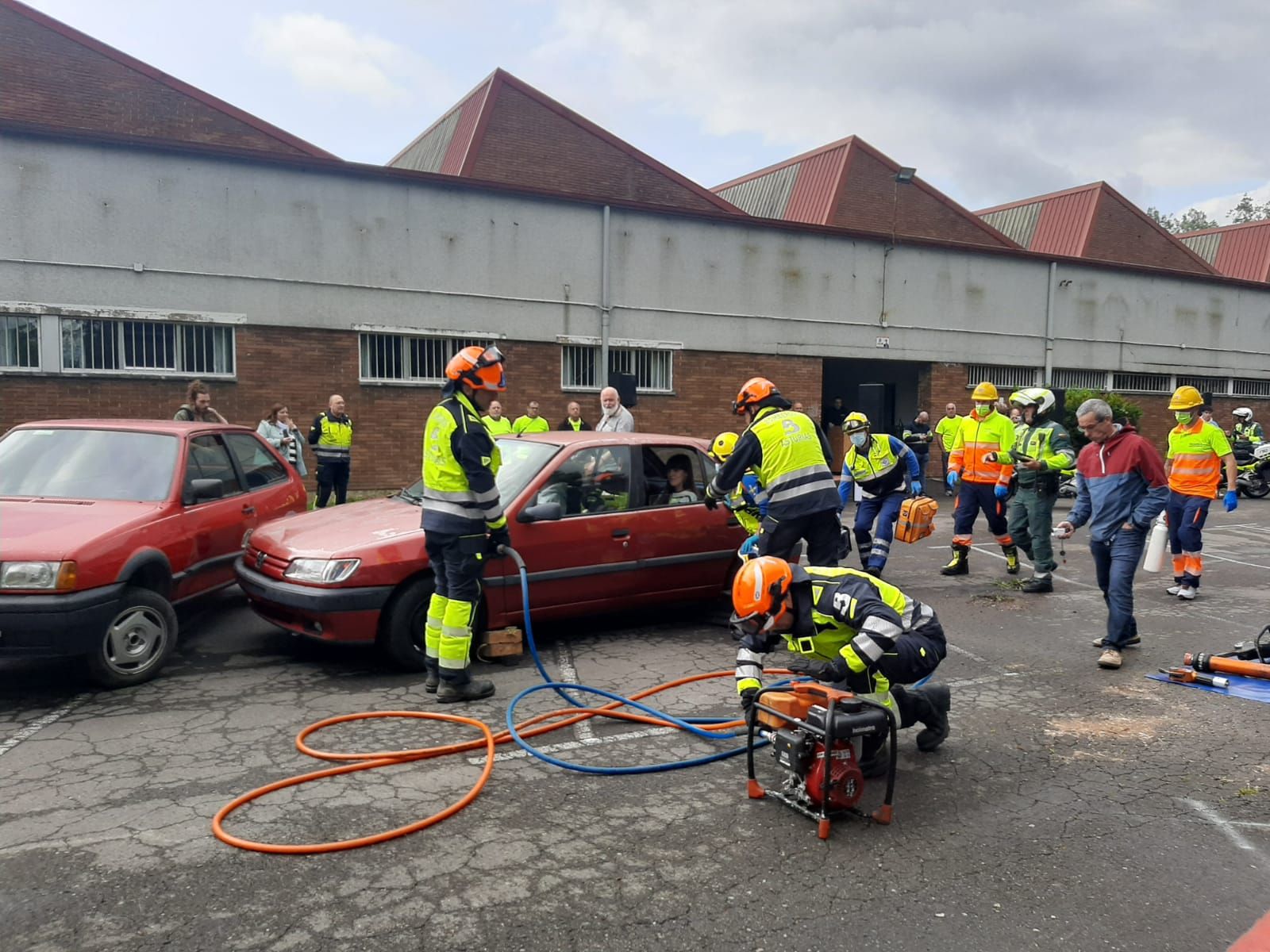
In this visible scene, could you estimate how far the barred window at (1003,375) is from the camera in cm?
2078

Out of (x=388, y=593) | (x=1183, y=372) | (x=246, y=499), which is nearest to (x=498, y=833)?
(x=388, y=593)

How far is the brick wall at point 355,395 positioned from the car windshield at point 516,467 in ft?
27.9

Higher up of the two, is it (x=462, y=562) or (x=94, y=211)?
(x=94, y=211)

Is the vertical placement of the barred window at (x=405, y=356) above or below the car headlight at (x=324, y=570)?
above

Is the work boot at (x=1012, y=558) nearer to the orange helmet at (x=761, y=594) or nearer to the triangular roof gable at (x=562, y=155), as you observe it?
the orange helmet at (x=761, y=594)

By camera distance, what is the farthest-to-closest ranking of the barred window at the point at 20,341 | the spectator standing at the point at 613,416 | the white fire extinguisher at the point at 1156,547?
1. the barred window at the point at 20,341
2. the spectator standing at the point at 613,416
3. the white fire extinguisher at the point at 1156,547

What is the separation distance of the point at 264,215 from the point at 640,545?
1054cm

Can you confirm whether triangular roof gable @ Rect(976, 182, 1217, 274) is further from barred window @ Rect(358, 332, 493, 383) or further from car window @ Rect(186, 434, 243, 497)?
car window @ Rect(186, 434, 243, 497)

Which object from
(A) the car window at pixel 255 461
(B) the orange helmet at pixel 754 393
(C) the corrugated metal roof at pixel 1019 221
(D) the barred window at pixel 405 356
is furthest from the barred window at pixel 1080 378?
(A) the car window at pixel 255 461

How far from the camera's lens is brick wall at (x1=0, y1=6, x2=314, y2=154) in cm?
1308

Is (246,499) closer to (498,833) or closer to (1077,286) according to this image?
(498,833)

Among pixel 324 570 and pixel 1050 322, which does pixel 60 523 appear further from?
pixel 1050 322

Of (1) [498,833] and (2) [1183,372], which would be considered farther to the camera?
(2) [1183,372]

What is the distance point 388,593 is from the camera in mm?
5215
